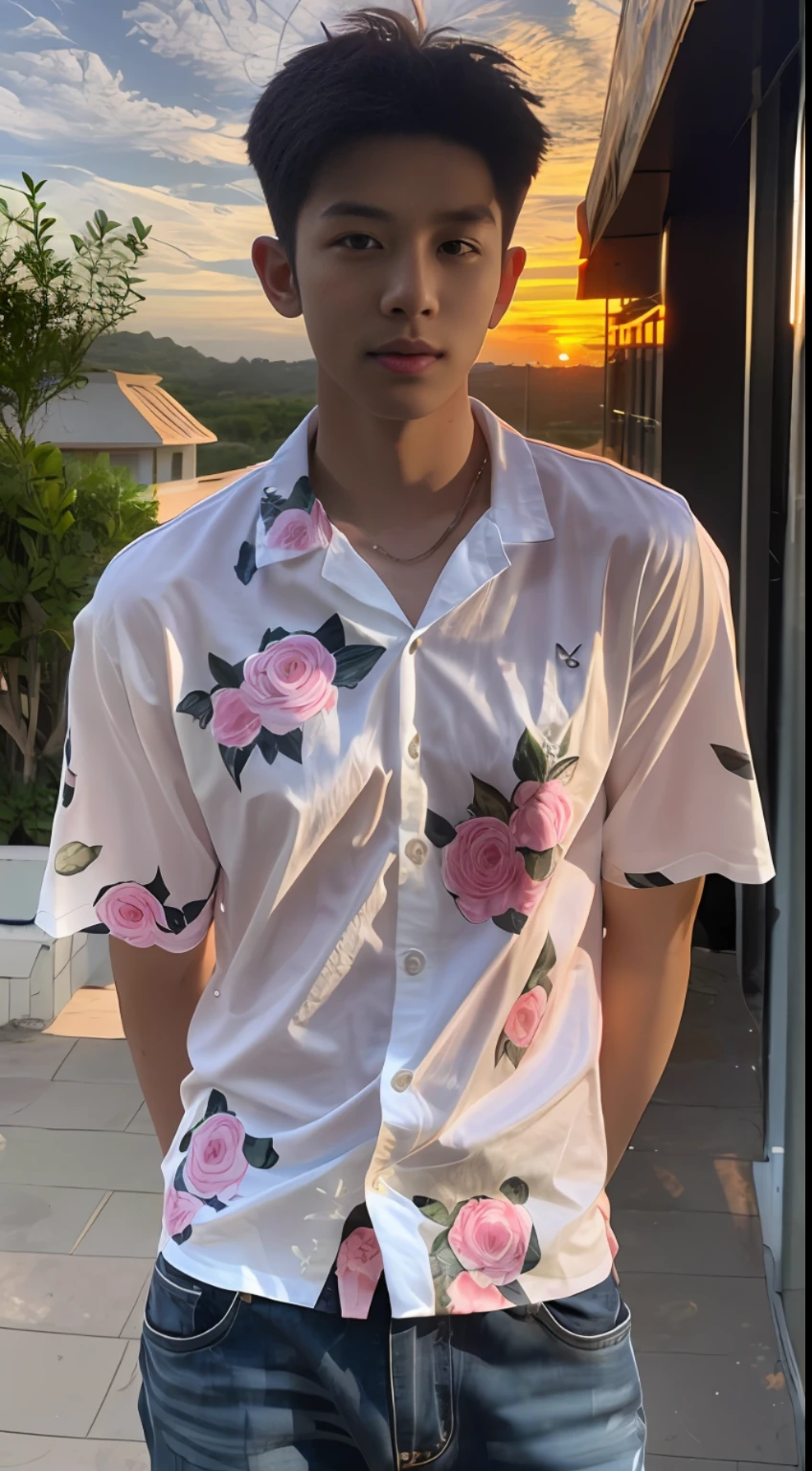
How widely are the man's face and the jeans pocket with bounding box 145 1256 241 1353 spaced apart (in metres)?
0.55

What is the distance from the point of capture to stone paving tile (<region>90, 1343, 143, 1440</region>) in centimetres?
185

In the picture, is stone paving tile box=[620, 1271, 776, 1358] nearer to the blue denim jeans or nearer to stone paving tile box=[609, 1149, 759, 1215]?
stone paving tile box=[609, 1149, 759, 1215]

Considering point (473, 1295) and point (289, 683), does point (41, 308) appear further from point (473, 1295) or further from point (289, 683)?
point (473, 1295)

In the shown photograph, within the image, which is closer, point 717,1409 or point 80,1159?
point 717,1409

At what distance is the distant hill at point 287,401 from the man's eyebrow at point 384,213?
1.94 ft

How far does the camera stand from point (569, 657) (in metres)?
0.76

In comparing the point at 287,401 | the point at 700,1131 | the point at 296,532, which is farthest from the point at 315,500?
the point at 700,1131

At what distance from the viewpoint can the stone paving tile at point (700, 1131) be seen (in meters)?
2.55

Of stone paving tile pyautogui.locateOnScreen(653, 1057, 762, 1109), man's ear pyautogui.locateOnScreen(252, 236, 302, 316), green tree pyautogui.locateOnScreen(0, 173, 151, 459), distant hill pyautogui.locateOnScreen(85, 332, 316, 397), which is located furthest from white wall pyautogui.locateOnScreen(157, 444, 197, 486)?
stone paving tile pyautogui.locateOnScreen(653, 1057, 762, 1109)

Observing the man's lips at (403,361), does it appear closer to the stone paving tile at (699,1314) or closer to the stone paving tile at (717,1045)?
the stone paving tile at (699,1314)

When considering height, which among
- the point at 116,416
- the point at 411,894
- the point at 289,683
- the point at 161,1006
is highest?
the point at 116,416

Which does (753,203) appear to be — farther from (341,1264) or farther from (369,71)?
(341,1264)

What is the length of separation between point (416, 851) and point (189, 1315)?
0.31 m

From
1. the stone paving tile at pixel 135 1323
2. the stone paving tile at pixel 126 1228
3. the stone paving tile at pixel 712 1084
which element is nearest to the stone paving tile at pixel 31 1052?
the stone paving tile at pixel 126 1228
